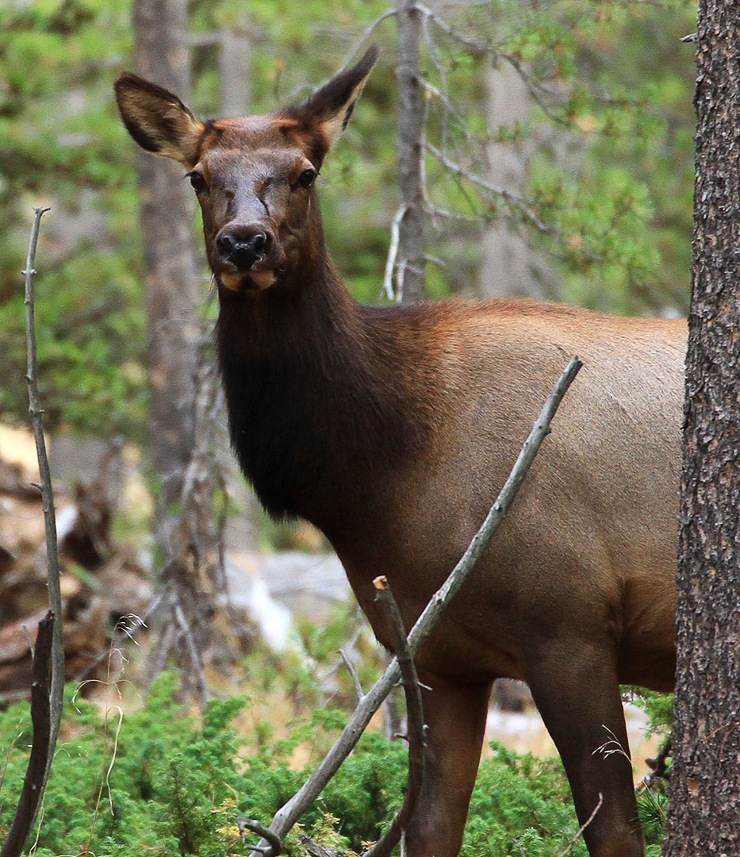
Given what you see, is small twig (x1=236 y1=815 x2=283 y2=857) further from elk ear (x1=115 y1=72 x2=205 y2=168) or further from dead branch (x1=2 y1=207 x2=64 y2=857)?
elk ear (x1=115 y1=72 x2=205 y2=168)

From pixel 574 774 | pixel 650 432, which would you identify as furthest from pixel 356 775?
pixel 650 432

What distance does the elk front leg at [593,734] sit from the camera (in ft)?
12.8

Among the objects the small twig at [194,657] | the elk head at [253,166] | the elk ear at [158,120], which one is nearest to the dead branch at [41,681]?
the elk head at [253,166]

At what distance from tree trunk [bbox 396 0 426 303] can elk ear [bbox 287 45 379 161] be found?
184cm

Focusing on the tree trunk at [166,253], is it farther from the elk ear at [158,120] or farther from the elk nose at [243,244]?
the elk nose at [243,244]

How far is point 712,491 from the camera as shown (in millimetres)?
3143

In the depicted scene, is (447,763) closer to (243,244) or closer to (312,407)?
(312,407)

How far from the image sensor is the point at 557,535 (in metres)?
4.01

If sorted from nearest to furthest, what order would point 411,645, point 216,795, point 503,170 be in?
point 411,645
point 216,795
point 503,170

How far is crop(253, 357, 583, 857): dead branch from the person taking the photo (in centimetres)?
299

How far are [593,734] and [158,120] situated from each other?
3.13m

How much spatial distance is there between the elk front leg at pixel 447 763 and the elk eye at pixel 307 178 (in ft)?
6.64

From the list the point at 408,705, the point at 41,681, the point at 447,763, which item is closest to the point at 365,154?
the point at 447,763

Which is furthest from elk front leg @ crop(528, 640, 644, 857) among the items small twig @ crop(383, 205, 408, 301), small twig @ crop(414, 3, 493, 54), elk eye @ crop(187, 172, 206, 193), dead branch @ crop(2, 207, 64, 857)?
small twig @ crop(414, 3, 493, 54)
